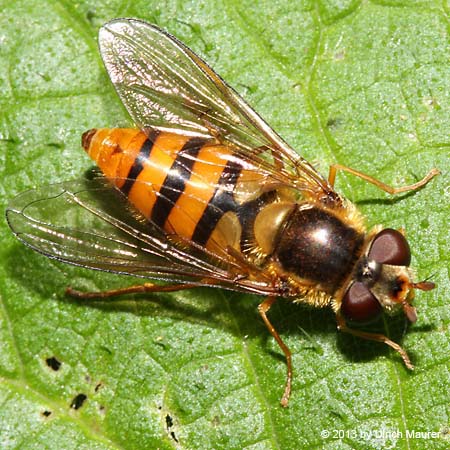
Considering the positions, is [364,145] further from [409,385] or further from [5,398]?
[5,398]

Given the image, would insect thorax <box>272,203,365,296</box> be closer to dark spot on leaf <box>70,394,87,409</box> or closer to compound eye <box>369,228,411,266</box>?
compound eye <box>369,228,411,266</box>

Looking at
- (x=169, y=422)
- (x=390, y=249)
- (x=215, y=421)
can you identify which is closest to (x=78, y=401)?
(x=169, y=422)

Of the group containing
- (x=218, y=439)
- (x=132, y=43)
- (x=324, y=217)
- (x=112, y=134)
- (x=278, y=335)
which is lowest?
(x=218, y=439)

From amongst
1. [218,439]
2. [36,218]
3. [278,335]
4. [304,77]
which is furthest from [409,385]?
[36,218]

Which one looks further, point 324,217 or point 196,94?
point 196,94

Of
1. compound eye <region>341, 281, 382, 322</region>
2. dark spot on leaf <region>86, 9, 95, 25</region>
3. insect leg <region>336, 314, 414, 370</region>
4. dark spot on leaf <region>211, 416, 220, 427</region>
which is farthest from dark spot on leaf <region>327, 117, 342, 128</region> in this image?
dark spot on leaf <region>211, 416, 220, 427</region>

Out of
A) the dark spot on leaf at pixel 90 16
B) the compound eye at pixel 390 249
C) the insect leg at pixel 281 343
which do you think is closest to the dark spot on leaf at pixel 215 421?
the insect leg at pixel 281 343
